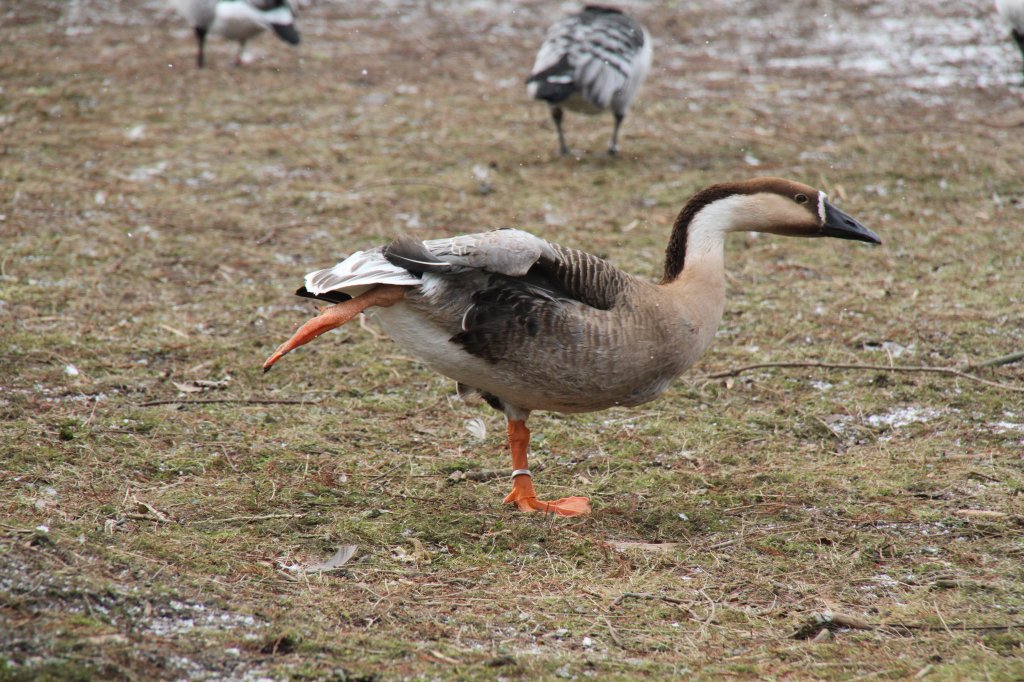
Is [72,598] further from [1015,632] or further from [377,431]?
[1015,632]

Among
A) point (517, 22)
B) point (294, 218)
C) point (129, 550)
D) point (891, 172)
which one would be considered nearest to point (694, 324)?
point (129, 550)

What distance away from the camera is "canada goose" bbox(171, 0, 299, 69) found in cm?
1197

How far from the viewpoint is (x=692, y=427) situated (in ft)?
17.2

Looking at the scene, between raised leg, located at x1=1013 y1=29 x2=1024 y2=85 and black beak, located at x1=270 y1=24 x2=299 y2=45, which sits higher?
raised leg, located at x1=1013 y1=29 x2=1024 y2=85

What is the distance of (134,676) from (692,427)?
3.11 metres

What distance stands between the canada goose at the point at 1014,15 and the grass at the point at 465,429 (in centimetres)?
85

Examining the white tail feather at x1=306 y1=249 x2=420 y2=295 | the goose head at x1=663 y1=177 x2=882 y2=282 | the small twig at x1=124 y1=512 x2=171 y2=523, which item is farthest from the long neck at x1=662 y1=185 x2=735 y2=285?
the small twig at x1=124 y1=512 x2=171 y2=523

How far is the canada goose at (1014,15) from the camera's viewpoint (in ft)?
31.4

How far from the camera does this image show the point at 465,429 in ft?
17.3

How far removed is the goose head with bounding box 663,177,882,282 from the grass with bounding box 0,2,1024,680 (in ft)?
3.39

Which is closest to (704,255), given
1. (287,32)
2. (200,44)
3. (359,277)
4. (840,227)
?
(840,227)

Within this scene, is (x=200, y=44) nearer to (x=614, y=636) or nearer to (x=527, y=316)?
(x=527, y=316)

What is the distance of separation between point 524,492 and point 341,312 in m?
1.12

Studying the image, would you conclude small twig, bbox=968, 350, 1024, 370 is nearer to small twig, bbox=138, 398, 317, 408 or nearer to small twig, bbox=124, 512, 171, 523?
small twig, bbox=138, 398, 317, 408
